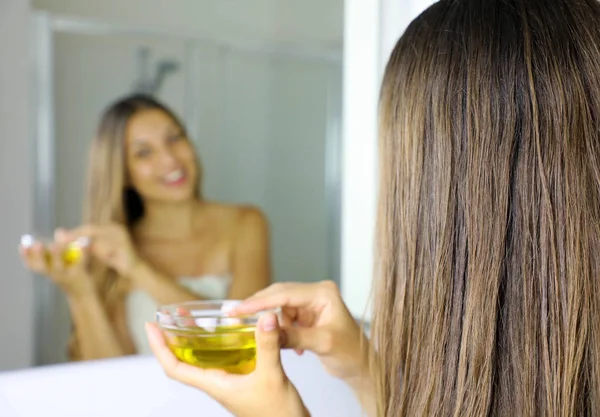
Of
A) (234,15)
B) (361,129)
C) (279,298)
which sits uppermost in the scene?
(234,15)

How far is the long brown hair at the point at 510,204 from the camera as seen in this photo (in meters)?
0.64

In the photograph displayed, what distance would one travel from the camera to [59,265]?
0.77 m

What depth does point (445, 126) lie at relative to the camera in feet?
2.17

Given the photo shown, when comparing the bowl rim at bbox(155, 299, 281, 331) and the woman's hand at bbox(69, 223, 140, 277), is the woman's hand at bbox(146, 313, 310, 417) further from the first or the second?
the woman's hand at bbox(69, 223, 140, 277)

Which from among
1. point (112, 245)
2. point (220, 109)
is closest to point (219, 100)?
point (220, 109)

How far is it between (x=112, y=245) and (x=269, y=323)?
259 mm

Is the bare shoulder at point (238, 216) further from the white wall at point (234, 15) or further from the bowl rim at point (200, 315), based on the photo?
the white wall at point (234, 15)

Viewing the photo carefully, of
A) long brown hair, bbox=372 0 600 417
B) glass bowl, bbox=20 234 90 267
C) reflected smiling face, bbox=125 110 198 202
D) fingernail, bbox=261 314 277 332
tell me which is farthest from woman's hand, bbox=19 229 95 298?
long brown hair, bbox=372 0 600 417

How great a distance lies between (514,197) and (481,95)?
0.33 feet

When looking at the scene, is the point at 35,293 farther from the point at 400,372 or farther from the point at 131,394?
the point at 400,372

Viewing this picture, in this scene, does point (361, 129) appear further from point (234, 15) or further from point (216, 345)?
point (216, 345)

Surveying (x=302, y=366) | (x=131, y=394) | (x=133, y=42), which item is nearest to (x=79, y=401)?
(x=131, y=394)

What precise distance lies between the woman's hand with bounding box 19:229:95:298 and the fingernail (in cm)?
25

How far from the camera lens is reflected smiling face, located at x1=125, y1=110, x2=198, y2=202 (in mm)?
817
